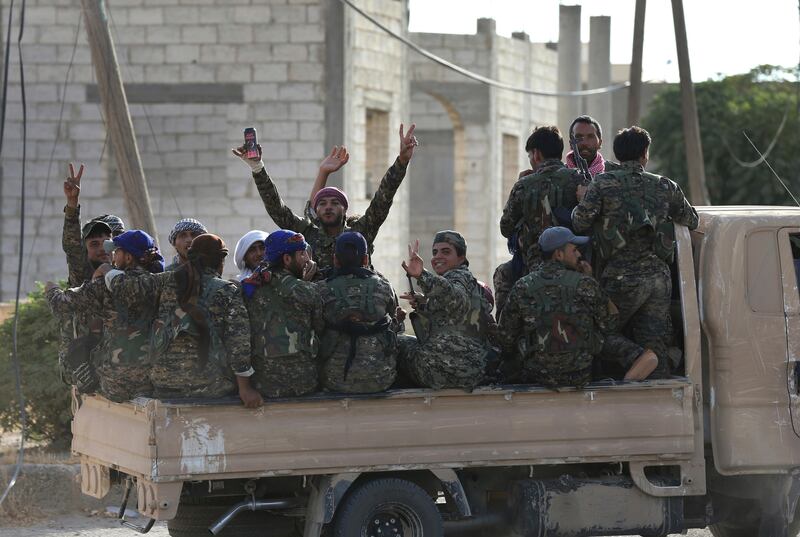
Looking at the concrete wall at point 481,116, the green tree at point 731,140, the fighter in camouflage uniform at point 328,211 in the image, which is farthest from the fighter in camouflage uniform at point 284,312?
the green tree at point 731,140

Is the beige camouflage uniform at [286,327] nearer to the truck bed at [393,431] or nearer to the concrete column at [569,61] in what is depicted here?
the truck bed at [393,431]

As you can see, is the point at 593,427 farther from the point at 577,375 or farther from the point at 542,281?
the point at 542,281

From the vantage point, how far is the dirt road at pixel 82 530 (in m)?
9.29

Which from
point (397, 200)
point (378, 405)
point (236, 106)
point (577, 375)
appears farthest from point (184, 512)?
point (397, 200)

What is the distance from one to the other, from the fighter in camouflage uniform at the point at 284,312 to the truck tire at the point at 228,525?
32.9 inches

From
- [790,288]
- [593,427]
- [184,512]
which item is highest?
[790,288]

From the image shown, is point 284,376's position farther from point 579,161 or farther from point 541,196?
point 579,161

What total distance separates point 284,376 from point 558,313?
140cm

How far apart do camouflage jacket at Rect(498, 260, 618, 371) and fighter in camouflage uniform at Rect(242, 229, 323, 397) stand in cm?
103

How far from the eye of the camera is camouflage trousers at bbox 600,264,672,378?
766cm

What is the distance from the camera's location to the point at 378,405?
701 centimetres

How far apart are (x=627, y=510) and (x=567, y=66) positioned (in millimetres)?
26248

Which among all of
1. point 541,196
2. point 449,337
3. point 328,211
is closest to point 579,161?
point 541,196

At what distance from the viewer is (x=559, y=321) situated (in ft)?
24.1
